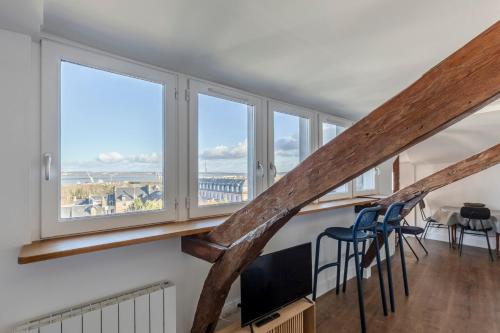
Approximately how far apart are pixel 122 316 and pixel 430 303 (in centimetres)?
311

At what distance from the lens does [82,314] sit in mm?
1416

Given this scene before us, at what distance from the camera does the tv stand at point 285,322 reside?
195 cm

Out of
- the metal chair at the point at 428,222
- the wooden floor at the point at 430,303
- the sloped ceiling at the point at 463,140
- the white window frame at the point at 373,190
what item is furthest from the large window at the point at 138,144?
the metal chair at the point at 428,222

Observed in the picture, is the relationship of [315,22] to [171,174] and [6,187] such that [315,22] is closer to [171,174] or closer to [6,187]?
[171,174]

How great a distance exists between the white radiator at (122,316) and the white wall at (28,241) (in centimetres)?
6

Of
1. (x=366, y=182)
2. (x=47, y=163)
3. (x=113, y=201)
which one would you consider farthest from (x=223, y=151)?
(x=366, y=182)

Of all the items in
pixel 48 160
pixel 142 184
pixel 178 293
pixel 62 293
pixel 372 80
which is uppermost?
pixel 372 80

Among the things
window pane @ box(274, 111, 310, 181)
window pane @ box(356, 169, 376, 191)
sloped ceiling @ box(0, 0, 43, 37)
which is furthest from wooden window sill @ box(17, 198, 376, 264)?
window pane @ box(356, 169, 376, 191)

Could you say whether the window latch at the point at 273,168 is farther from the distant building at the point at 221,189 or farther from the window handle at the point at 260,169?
the distant building at the point at 221,189

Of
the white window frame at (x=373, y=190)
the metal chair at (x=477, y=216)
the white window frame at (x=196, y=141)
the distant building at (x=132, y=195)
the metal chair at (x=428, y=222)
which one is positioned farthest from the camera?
Answer: the metal chair at (x=428, y=222)

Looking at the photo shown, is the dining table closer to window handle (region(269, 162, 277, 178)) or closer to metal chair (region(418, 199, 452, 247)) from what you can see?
metal chair (region(418, 199, 452, 247))

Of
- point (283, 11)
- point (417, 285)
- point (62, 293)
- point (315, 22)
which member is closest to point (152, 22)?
point (283, 11)

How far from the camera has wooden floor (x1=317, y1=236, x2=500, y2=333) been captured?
2.56 m

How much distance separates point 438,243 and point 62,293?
20.6 ft
